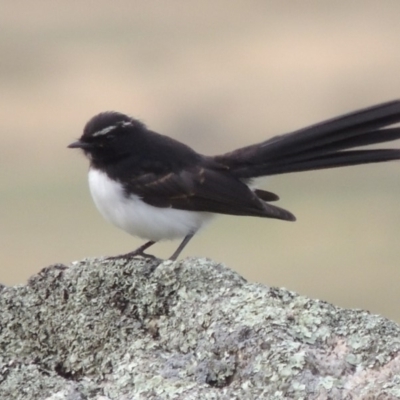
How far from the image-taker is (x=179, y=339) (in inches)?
139

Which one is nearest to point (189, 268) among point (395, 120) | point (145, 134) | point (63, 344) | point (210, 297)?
point (210, 297)

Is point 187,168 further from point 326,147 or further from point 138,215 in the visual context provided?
point 326,147

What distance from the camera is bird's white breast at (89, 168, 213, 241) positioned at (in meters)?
5.82

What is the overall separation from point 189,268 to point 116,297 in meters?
0.30

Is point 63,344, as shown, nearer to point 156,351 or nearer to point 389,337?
point 156,351

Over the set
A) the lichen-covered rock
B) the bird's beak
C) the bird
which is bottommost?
the lichen-covered rock

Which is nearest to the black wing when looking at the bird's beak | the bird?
the bird

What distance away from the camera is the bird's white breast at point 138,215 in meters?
5.82

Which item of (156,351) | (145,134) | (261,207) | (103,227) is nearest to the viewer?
(156,351)

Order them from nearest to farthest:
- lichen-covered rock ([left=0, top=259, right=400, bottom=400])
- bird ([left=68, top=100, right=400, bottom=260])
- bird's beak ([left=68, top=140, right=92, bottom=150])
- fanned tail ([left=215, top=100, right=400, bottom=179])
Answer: lichen-covered rock ([left=0, top=259, right=400, bottom=400])
fanned tail ([left=215, top=100, right=400, bottom=179])
bird ([left=68, top=100, right=400, bottom=260])
bird's beak ([left=68, top=140, right=92, bottom=150])

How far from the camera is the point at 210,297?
370 centimetres

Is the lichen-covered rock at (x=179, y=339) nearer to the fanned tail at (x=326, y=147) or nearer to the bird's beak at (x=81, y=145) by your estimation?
the fanned tail at (x=326, y=147)

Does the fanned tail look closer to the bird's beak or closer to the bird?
the bird

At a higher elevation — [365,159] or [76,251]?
[365,159]
